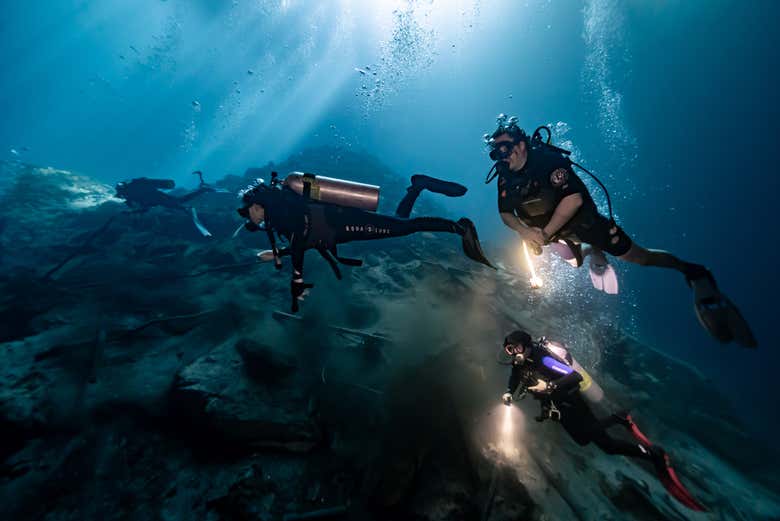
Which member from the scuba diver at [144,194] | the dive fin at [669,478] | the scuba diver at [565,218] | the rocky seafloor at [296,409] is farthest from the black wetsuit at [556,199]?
the scuba diver at [144,194]

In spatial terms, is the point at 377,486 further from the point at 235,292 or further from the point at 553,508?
the point at 235,292

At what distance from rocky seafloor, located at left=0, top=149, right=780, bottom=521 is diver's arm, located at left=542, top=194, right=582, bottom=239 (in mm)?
4302

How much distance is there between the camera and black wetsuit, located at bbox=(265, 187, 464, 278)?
4.71 m

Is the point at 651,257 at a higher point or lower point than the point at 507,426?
higher

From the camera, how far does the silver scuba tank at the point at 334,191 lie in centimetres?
480

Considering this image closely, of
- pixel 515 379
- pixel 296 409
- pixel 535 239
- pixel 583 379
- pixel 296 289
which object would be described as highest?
pixel 535 239

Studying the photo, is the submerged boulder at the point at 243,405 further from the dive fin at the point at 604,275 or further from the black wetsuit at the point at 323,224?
the dive fin at the point at 604,275

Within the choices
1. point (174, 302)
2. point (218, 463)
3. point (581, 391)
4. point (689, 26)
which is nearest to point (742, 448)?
point (581, 391)

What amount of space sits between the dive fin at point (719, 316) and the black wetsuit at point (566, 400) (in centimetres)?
205

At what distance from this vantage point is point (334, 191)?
485 cm

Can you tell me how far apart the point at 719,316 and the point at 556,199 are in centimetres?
218

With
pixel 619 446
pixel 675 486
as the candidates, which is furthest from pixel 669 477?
pixel 619 446

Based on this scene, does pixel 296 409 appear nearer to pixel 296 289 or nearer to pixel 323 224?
pixel 296 289

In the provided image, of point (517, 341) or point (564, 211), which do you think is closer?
point (564, 211)
